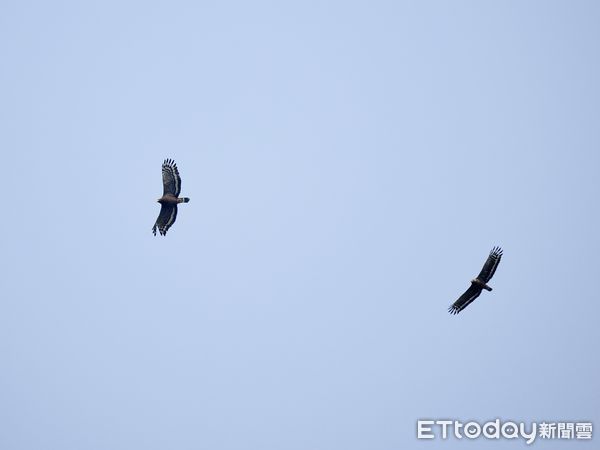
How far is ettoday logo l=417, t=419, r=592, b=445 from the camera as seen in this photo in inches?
2709

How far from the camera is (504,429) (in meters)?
68.9

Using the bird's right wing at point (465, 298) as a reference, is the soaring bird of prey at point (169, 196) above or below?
above

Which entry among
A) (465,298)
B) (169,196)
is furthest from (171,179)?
(465,298)

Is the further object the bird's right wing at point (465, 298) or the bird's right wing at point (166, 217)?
the bird's right wing at point (465, 298)

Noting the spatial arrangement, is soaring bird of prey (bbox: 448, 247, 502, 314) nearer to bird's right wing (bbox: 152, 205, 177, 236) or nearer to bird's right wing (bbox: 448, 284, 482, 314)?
bird's right wing (bbox: 448, 284, 482, 314)

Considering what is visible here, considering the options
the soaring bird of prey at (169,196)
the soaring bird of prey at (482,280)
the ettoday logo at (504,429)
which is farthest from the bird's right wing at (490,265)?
the soaring bird of prey at (169,196)

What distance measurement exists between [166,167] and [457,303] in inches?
827

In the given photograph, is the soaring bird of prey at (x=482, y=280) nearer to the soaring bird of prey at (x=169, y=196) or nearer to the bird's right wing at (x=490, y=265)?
the bird's right wing at (x=490, y=265)

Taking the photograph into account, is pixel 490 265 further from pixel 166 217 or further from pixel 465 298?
pixel 166 217

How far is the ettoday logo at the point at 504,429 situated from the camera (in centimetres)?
6881

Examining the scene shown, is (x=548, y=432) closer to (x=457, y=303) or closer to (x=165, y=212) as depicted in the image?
(x=457, y=303)

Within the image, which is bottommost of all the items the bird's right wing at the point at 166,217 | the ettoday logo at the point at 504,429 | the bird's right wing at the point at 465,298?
the ettoday logo at the point at 504,429

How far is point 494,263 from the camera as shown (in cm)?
6794

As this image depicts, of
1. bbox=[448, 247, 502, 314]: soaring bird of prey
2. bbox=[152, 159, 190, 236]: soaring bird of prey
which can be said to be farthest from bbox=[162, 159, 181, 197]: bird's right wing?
bbox=[448, 247, 502, 314]: soaring bird of prey
